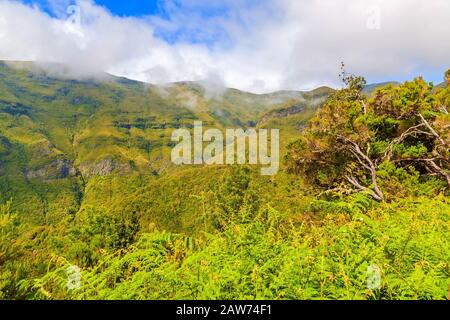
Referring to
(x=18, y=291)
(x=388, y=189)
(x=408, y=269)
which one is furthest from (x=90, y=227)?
(x=408, y=269)

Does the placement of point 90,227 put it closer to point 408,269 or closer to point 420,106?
point 420,106

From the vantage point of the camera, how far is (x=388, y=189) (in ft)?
46.6

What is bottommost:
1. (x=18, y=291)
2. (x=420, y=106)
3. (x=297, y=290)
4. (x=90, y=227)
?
(x=90, y=227)

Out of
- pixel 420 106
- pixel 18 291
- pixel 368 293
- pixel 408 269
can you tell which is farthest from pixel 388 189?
pixel 18 291

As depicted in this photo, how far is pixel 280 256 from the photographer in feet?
14.3

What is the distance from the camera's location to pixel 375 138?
18.7 meters

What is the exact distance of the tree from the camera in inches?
662

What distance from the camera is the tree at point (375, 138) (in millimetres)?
16812

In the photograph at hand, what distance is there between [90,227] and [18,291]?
90.6ft
